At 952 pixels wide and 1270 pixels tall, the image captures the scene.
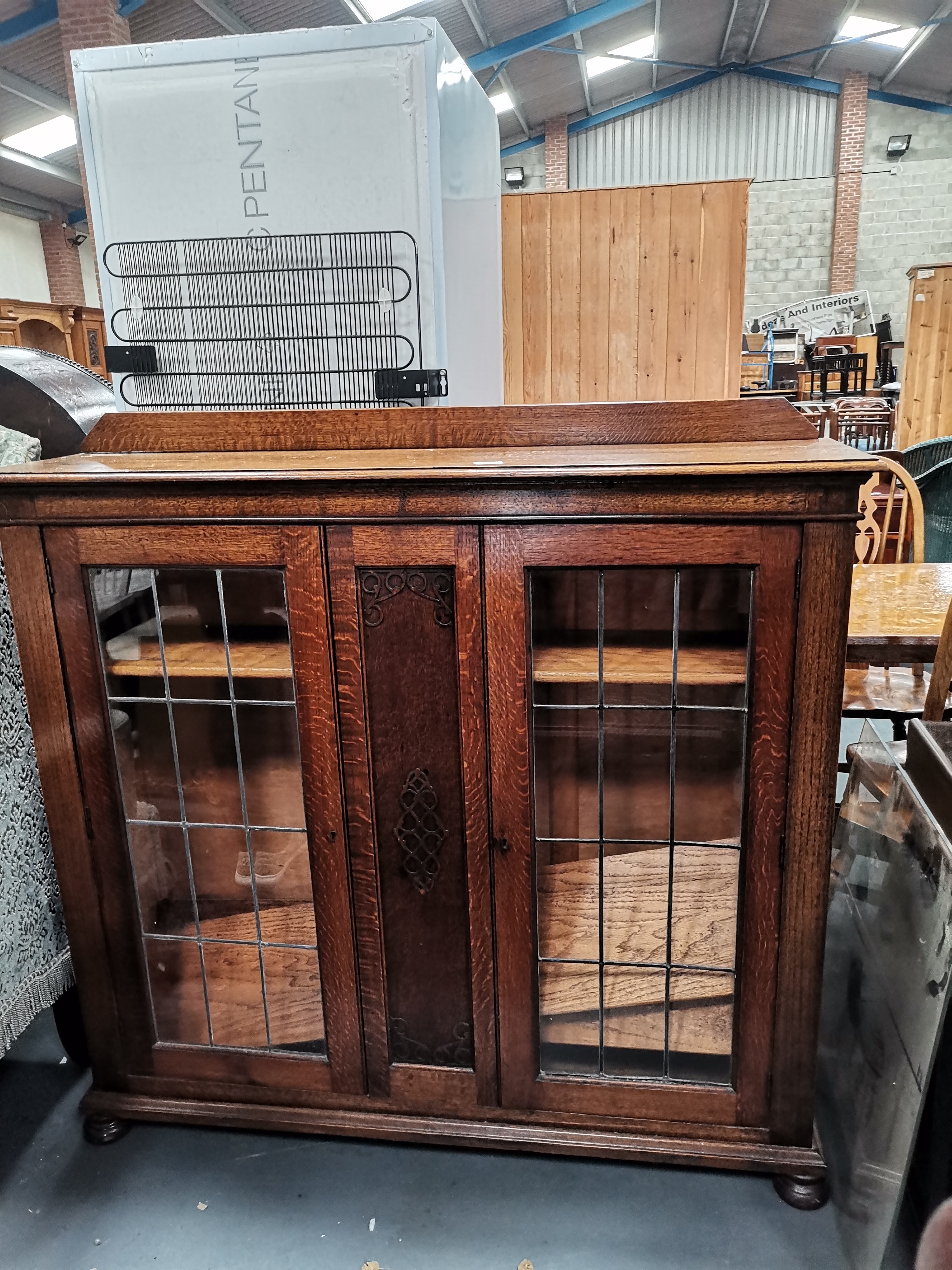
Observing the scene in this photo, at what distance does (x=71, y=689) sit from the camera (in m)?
1.34

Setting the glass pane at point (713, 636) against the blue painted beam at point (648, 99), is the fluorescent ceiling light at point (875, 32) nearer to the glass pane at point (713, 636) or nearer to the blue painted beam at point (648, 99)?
the blue painted beam at point (648, 99)

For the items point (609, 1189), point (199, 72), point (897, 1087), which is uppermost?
point (199, 72)

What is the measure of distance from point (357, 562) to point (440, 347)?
473 millimetres

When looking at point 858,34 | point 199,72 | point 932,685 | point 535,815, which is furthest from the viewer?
point 858,34

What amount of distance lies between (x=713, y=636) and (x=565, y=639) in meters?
0.21

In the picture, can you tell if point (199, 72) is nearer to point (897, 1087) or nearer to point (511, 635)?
point (511, 635)

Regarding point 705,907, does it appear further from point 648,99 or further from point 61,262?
point 648,99

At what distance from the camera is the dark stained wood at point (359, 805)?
1234 mm

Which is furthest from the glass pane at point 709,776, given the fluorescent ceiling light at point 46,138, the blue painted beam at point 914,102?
the blue painted beam at point 914,102

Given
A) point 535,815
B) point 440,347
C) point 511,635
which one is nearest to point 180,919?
point 535,815

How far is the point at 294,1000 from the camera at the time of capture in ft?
4.73

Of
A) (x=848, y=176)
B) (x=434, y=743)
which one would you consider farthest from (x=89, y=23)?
(x=848, y=176)

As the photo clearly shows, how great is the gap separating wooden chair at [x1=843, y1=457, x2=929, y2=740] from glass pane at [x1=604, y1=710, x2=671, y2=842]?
2.24ft

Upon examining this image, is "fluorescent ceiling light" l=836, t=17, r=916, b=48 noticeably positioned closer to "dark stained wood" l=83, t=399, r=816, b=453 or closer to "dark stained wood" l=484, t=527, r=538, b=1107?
"dark stained wood" l=83, t=399, r=816, b=453
